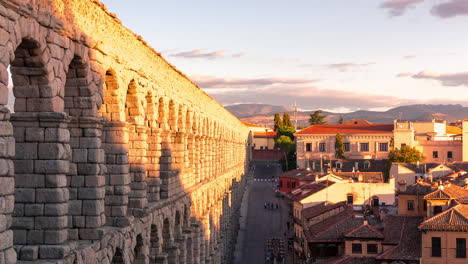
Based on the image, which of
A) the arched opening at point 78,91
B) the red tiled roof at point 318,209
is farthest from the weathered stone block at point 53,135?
the red tiled roof at point 318,209

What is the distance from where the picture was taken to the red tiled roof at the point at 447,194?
43.5m

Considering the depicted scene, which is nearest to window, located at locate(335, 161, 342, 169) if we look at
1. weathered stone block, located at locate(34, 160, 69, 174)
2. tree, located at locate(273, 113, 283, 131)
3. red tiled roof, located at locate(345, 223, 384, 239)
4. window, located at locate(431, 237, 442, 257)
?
tree, located at locate(273, 113, 283, 131)

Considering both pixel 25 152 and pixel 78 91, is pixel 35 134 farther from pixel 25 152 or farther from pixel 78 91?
pixel 78 91

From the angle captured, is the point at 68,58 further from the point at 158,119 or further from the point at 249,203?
the point at 249,203

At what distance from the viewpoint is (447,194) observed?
4403cm

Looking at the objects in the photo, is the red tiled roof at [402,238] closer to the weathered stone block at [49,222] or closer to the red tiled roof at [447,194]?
the red tiled roof at [447,194]

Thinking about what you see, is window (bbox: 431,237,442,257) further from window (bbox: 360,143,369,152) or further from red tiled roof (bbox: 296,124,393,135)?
window (bbox: 360,143,369,152)

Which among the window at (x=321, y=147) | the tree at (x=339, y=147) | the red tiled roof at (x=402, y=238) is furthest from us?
the window at (x=321, y=147)

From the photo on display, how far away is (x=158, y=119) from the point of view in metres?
27.8

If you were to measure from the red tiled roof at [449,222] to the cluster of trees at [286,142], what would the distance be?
82.4 m

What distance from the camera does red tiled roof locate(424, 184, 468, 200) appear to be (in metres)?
43.5

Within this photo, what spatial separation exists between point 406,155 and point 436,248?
6309 centimetres

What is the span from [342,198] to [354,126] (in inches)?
2440

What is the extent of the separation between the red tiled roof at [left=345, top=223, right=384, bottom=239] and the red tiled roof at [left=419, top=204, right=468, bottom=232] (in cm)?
457
